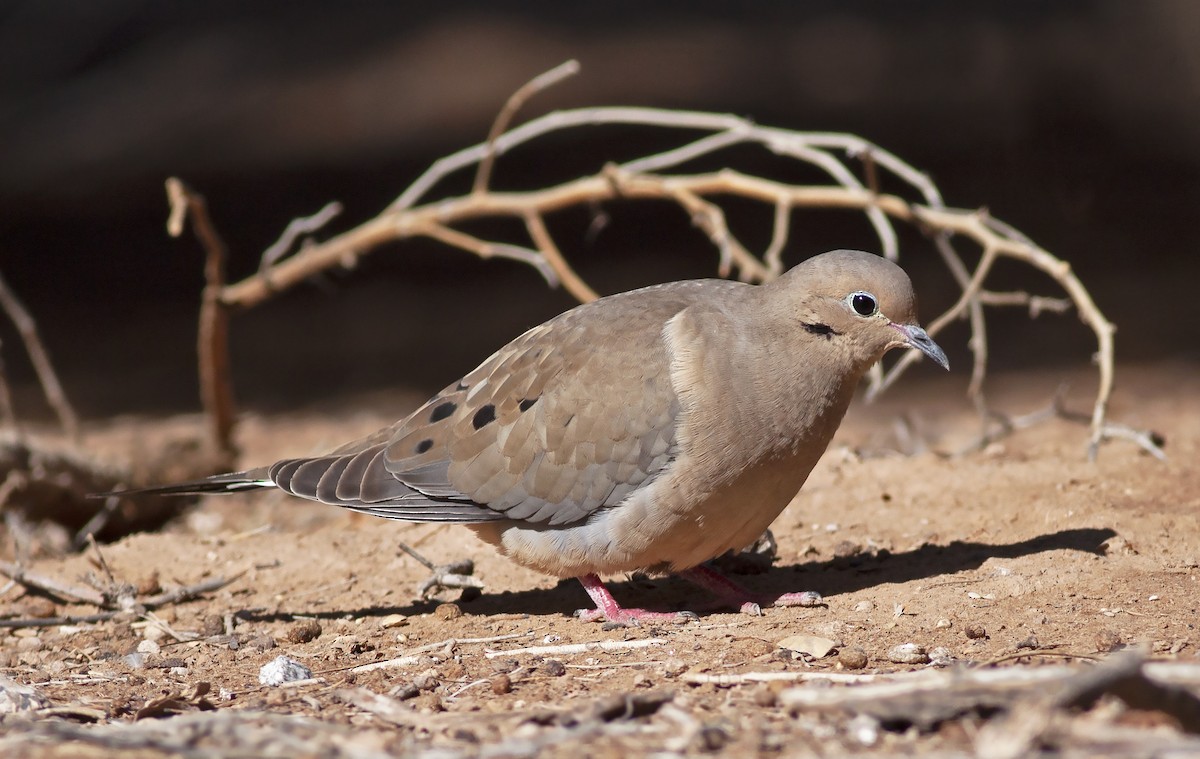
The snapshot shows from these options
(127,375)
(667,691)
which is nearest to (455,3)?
(127,375)

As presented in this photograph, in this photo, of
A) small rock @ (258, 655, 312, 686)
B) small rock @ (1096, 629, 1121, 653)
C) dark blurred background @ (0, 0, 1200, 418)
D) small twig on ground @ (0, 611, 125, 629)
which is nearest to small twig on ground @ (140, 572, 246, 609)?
small twig on ground @ (0, 611, 125, 629)

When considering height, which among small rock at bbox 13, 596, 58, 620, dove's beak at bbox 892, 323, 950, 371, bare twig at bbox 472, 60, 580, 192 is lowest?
small rock at bbox 13, 596, 58, 620

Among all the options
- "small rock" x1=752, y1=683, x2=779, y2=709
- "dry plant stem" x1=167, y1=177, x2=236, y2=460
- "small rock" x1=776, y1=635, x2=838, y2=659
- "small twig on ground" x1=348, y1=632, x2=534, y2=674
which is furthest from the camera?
"dry plant stem" x1=167, y1=177, x2=236, y2=460

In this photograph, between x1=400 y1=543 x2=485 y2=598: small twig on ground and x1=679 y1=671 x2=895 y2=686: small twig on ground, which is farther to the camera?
x1=400 y1=543 x2=485 y2=598: small twig on ground

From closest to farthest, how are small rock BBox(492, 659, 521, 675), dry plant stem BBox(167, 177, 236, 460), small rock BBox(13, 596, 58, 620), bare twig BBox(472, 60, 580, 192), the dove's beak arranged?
1. small rock BBox(492, 659, 521, 675)
2. the dove's beak
3. small rock BBox(13, 596, 58, 620)
4. bare twig BBox(472, 60, 580, 192)
5. dry plant stem BBox(167, 177, 236, 460)

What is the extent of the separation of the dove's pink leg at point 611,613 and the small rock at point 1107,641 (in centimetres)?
128

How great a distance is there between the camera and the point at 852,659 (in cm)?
344

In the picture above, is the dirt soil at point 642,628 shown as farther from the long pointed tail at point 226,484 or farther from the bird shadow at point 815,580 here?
the long pointed tail at point 226,484

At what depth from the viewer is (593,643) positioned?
12.8 ft

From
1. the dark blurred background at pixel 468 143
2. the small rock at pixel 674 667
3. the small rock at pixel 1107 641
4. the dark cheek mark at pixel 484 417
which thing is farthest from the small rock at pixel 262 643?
the dark blurred background at pixel 468 143

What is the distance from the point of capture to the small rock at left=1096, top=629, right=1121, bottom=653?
3.43 metres

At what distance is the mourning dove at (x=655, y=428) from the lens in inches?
160

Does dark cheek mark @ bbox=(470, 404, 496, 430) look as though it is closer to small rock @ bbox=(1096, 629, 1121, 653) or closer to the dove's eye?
the dove's eye

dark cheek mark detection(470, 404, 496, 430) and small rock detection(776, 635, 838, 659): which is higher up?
dark cheek mark detection(470, 404, 496, 430)
